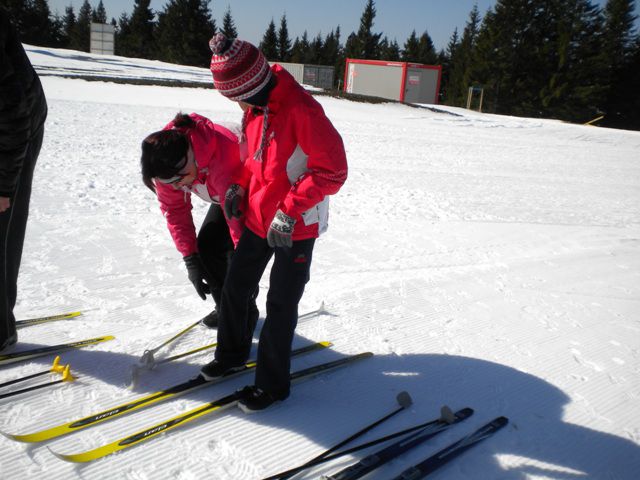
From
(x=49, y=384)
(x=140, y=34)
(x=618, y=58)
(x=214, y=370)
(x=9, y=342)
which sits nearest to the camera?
(x=49, y=384)

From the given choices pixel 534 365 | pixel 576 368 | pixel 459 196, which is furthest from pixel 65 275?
pixel 459 196

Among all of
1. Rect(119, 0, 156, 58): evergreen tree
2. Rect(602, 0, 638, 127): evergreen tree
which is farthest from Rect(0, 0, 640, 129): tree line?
Rect(119, 0, 156, 58): evergreen tree

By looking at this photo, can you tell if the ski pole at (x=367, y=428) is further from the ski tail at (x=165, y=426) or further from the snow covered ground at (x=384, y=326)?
the ski tail at (x=165, y=426)

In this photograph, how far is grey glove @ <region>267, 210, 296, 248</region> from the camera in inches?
78.6

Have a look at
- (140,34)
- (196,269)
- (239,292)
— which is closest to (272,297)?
(239,292)

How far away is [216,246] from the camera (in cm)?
274

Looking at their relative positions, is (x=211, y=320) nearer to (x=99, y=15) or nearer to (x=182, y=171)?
(x=182, y=171)

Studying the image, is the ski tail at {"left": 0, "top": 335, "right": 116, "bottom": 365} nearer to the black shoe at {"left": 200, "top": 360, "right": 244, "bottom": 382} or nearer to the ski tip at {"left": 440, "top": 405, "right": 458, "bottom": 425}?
the black shoe at {"left": 200, "top": 360, "right": 244, "bottom": 382}

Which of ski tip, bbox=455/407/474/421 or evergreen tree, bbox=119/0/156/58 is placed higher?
evergreen tree, bbox=119/0/156/58

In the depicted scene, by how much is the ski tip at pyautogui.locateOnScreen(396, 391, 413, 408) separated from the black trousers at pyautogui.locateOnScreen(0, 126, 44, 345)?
83.9 inches

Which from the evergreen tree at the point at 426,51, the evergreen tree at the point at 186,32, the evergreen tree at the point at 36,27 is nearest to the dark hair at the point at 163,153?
the evergreen tree at the point at 186,32

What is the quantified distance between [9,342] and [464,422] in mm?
2464

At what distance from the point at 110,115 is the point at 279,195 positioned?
10424 millimetres

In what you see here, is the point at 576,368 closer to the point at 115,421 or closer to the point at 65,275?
the point at 115,421
